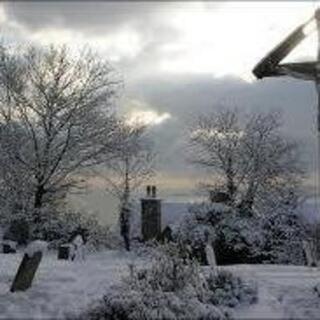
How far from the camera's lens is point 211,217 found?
4047 cm

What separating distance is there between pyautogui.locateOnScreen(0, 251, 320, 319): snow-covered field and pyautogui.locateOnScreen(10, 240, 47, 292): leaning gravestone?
0.18 m

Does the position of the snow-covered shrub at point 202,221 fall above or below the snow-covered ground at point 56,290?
above

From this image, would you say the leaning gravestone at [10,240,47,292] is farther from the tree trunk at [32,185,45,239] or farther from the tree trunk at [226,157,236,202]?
the tree trunk at [226,157,236,202]

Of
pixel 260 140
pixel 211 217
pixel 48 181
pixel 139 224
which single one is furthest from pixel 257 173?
pixel 48 181

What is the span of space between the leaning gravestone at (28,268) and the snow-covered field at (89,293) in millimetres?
178

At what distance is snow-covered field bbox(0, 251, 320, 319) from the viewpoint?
12.8 metres

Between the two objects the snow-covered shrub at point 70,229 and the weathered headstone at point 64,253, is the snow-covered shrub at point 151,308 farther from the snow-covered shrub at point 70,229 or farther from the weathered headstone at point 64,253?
the snow-covered shrub at point 70,229

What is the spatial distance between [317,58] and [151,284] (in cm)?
504

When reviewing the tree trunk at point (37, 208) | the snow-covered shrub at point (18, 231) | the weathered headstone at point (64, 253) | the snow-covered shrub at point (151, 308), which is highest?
the tree trunk at point (37, 208)

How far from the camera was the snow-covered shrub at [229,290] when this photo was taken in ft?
43.7

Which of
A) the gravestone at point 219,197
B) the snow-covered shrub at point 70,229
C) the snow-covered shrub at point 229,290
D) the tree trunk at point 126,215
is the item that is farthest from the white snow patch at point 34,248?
the tree trunk at point 126,215

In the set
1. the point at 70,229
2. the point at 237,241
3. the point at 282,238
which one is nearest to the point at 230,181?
the point at 282,238

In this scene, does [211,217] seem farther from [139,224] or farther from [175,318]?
[175,318]

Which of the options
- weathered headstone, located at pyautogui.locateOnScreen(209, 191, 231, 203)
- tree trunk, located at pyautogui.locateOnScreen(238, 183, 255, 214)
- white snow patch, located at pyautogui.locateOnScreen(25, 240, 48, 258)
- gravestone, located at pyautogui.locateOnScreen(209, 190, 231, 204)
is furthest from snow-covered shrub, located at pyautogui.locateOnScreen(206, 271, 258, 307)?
weathered headstone, located at pyautogui.locateOnScreen(209, 191, 231, 203)
